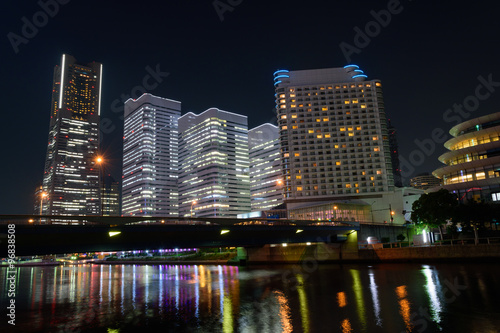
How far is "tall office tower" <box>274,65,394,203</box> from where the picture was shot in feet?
535

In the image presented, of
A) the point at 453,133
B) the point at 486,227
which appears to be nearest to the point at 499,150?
the point at 453,133

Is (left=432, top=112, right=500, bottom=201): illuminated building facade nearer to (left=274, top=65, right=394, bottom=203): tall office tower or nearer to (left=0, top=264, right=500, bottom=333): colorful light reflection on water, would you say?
(left=0, top=264, right=500, bottom=333): colorful light reflection on water

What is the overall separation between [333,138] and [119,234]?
139771mm

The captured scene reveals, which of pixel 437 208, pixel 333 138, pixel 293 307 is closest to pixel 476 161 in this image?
pixel 437 208

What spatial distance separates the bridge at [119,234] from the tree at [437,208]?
1149 inches

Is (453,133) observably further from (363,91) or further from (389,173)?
(363,91)

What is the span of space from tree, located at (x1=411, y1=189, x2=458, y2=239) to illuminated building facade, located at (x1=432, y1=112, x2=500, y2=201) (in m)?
17.1

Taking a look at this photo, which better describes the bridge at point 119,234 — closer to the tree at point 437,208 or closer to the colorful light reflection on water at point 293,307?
the colorful light reflection on water at point 293,307

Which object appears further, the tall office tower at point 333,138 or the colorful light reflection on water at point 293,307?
the tall office tower at point 333,138

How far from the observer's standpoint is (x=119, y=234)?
4231 centimetres

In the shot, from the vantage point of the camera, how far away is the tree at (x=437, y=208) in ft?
245

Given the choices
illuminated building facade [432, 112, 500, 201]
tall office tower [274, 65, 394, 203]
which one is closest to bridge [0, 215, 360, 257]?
illuminated building facade [432, 112, 500, 201]

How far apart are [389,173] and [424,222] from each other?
86.5m

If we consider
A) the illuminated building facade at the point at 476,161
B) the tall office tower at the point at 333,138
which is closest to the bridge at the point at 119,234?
the illuminated building facade at the point at 476,161
